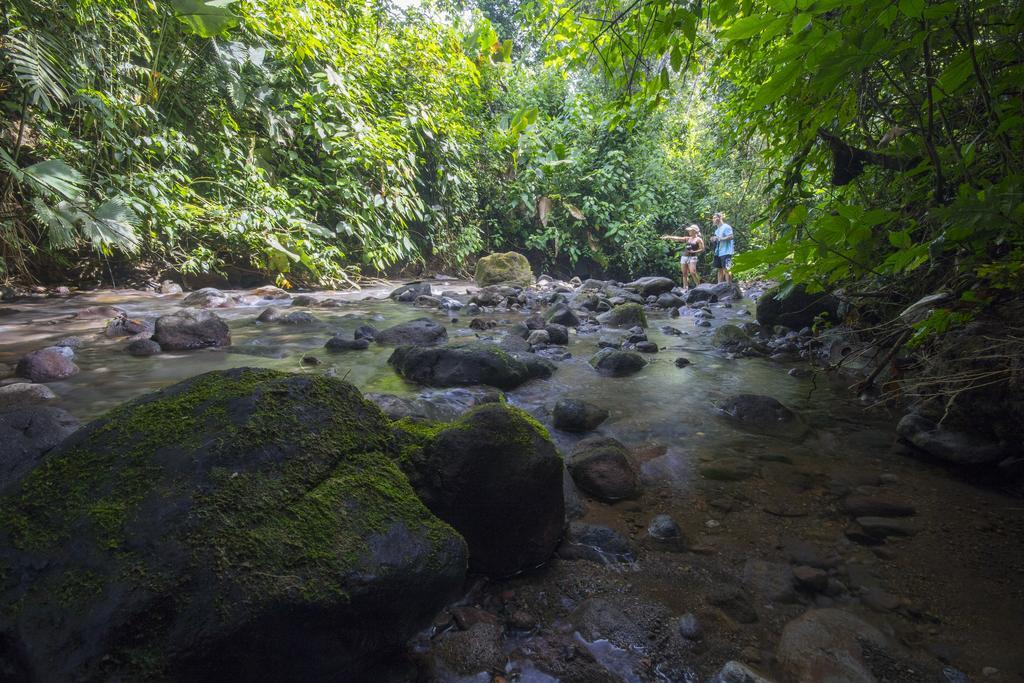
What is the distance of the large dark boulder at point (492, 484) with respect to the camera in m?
1.86

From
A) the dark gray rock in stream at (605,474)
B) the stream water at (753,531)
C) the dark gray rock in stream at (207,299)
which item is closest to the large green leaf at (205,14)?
the dark gray rock in stream at (207,299)

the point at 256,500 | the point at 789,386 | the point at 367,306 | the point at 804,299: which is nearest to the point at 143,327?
the point at 367,306

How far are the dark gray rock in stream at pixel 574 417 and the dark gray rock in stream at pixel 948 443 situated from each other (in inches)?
75.6

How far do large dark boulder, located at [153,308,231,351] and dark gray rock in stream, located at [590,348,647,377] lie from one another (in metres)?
4.36

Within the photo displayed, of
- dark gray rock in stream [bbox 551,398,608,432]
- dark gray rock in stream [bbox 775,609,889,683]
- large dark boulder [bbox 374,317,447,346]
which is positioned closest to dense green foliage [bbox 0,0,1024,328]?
dark gray rock in stream [bbox 775,609,889,683]

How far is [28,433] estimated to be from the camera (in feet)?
8.39

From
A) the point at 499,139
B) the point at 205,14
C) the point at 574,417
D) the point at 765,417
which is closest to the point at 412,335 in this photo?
the point at 574,417

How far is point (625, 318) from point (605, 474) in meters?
5.73

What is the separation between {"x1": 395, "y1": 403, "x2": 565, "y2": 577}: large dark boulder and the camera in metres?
1.86

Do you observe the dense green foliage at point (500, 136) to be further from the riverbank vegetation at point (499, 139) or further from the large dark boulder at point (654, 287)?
the large dark boulder at point (654, 287)

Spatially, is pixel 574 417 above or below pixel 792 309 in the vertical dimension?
below

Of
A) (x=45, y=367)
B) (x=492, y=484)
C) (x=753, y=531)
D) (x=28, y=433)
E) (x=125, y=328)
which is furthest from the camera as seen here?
(x=125, y=328)

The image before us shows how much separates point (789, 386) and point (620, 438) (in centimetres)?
224

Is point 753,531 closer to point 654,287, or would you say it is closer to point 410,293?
point 410,293
